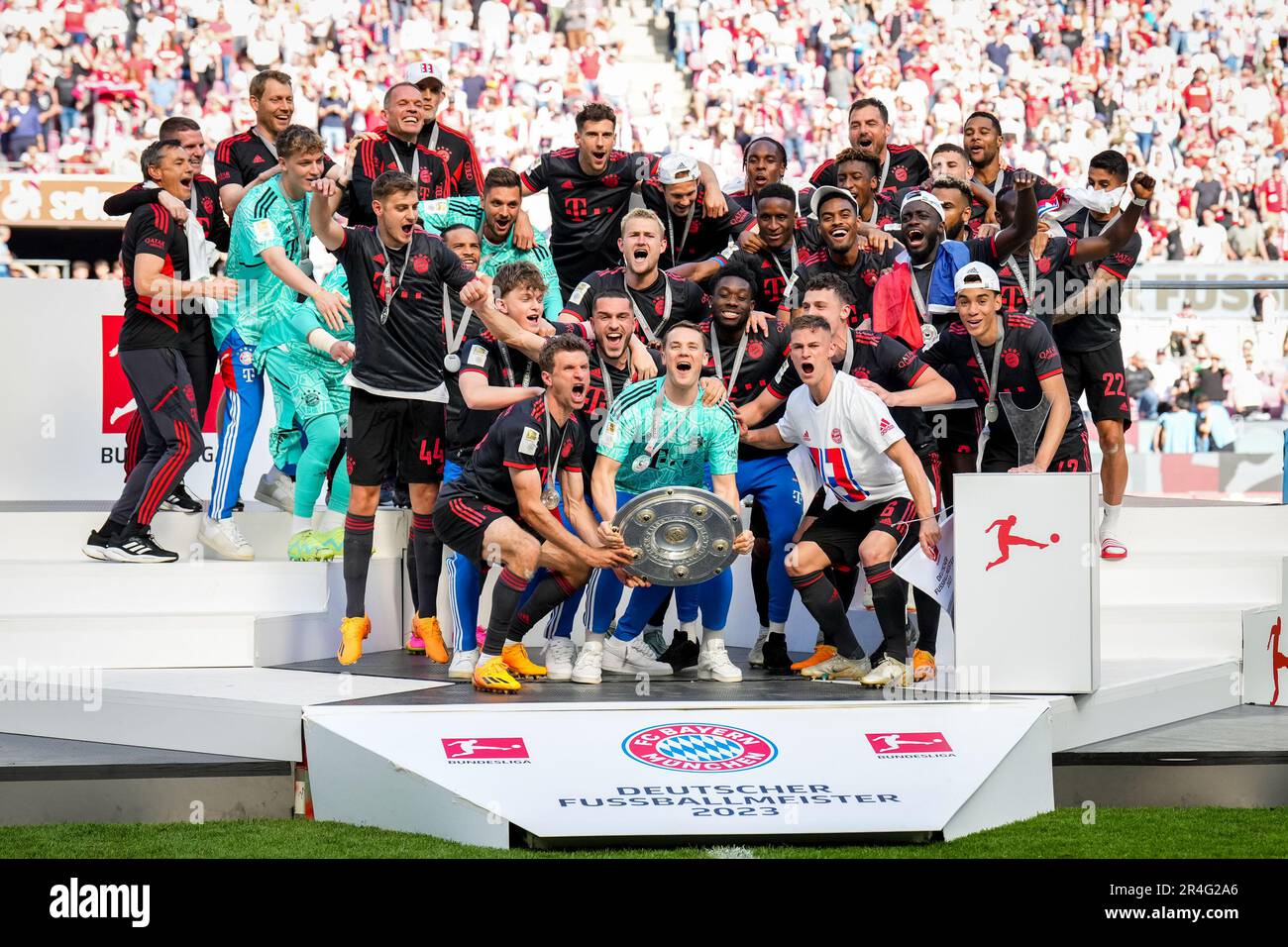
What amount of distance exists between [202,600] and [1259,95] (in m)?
15.6

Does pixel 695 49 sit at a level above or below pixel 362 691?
above

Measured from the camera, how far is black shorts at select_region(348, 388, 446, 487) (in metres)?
6.63

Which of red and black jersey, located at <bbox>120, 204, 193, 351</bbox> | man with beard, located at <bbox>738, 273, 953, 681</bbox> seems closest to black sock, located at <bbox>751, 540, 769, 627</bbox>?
man with beard, located at <bbox>738, 273, 953, 681</bbox>

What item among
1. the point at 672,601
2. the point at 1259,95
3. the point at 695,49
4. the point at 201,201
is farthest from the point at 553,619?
the point at 1259,95

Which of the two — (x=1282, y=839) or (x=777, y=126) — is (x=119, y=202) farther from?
(x=777, y=126)

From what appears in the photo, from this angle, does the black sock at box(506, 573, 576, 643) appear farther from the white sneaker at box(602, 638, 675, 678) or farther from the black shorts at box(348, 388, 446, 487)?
the black shorts at box(348, 388, 446, 487)

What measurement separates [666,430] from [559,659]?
1.05m

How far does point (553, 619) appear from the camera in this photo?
6641 millimetres

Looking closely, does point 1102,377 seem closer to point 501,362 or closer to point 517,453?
point 501,362

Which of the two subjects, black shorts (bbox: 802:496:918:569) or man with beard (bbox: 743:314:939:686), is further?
black shorts (bbox: 802:496:918:569)

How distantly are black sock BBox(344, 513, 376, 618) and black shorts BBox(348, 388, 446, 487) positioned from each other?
185 millimetres

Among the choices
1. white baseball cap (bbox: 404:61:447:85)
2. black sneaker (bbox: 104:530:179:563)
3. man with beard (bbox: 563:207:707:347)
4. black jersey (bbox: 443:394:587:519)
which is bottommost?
black sneaker (bbox: 104:530:179:563)

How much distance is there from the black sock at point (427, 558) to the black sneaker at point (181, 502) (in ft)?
4.87
